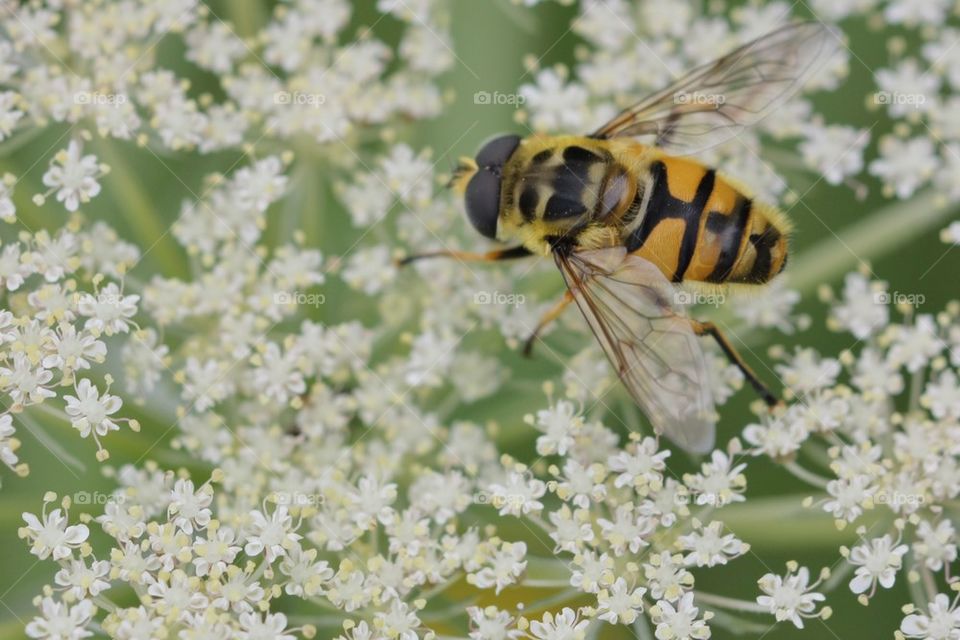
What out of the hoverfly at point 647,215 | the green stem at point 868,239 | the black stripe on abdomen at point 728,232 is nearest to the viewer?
the hoverfly at point 647,215

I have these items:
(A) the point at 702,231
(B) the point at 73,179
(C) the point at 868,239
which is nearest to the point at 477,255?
(A) the point at 702,231

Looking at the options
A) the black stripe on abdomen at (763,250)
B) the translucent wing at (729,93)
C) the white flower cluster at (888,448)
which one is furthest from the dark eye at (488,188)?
the white flower cluster at (888,448)

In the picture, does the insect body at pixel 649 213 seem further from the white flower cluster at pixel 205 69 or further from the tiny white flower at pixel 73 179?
the tiny white flower at pixel 73 179

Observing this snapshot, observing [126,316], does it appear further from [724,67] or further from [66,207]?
[724,67]

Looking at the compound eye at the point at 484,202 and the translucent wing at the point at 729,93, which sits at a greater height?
the translucent wing at the point at 729,93

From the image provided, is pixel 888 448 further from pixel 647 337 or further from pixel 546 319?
pixel 546 319

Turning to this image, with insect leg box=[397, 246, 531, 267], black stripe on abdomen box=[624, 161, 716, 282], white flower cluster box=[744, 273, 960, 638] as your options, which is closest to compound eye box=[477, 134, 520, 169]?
insect leg box=[397, 246, 531, 267]

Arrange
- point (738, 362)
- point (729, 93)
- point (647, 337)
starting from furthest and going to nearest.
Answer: point (729, 93)
point (738, 362)
point (647, 337)
